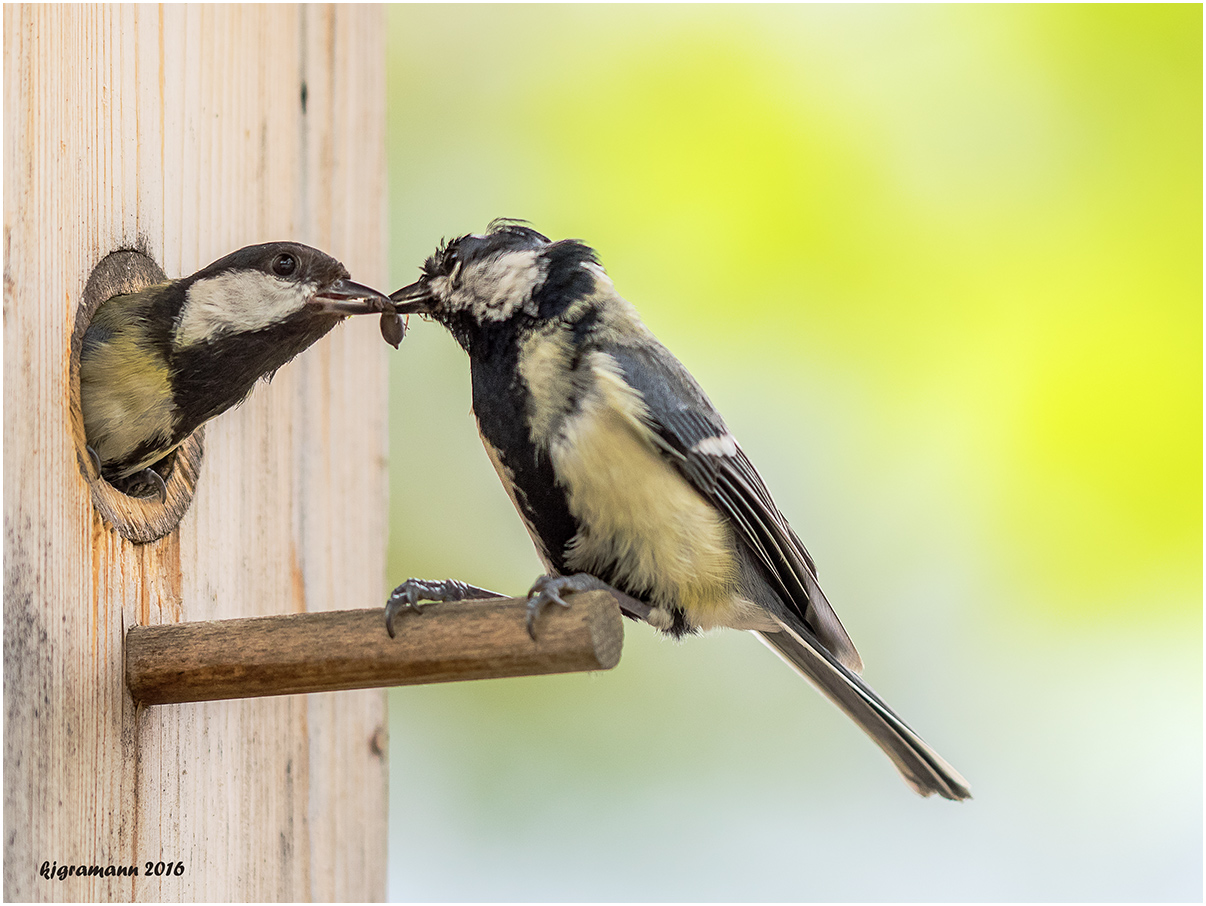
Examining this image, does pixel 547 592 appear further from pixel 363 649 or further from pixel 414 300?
pixel 414 300

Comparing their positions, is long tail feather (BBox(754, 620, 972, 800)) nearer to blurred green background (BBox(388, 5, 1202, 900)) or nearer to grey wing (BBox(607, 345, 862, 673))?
grey wing (BBox(607, 345, 862, 673))

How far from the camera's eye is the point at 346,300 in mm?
1119

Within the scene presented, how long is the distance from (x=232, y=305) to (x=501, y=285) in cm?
25

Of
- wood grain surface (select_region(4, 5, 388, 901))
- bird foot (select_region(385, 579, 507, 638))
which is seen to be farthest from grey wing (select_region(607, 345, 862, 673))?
wood grain surface (select_region(4, 5, 388, 901))

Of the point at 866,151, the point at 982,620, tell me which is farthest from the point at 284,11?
the point at 982,620

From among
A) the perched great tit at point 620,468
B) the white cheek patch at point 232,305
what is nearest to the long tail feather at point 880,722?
the perched great tit at point 620,468

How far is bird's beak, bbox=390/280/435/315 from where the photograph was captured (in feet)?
3.76

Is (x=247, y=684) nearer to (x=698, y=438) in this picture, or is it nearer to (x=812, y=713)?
(x=698, y=438)

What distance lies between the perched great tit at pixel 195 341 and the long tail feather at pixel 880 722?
0.54 meters

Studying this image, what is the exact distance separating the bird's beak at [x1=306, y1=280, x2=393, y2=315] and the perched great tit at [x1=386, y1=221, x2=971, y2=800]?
31 mm

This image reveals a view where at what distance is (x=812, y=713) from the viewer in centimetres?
212

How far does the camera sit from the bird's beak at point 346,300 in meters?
1.11

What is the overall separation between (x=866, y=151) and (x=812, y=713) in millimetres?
975

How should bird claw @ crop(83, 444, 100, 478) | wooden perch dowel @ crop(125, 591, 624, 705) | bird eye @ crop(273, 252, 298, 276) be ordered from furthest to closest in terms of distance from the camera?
bird eye @ crop(273, 252, 298, 276)
bird claw @ crop(83, 444, 100, 478)
wooden perch dowel @ crop(125, 591, 624, 705)
